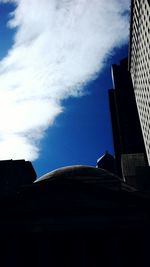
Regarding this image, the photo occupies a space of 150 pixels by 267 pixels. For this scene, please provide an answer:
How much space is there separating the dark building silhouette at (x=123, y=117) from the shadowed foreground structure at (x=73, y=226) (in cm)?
5155

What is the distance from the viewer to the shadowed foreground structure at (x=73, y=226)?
1880 cm

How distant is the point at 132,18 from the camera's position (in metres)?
49.1

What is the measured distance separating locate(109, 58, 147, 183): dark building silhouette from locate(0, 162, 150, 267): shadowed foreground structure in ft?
169

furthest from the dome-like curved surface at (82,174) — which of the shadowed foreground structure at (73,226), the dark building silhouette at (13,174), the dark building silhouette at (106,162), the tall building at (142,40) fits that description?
the dark building silhouette at (106,162)

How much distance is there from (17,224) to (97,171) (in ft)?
Result: 41.9

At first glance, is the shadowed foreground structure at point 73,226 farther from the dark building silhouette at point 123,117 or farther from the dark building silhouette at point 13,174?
the dark building silhouette at point 123,117

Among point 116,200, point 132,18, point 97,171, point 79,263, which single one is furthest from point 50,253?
point 132,18

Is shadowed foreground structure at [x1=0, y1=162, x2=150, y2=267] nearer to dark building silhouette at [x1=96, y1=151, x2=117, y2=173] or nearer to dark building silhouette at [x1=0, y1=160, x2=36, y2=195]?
dark building silhouette at [x1=0, y1=160, x2=36, y2=195]

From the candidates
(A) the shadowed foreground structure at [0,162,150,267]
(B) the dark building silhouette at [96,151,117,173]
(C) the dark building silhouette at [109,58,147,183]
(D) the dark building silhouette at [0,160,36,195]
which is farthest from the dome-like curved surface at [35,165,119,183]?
(C) the dark building silhouette at [109,58,147,183]

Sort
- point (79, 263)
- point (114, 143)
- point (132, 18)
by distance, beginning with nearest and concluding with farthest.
A: point (79, 263)
point (132, 18)
point (114, 143)

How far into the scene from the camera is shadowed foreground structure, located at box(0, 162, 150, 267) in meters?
18.8

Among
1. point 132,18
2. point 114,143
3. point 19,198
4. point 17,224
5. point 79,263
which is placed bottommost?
point 79,263

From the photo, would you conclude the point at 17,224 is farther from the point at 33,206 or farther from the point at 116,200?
the point at 116,200

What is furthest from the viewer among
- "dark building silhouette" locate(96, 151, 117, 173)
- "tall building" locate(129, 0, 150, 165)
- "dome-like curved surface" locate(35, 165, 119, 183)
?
"dark building silhouette" locate(96, 151, 117, 173)
